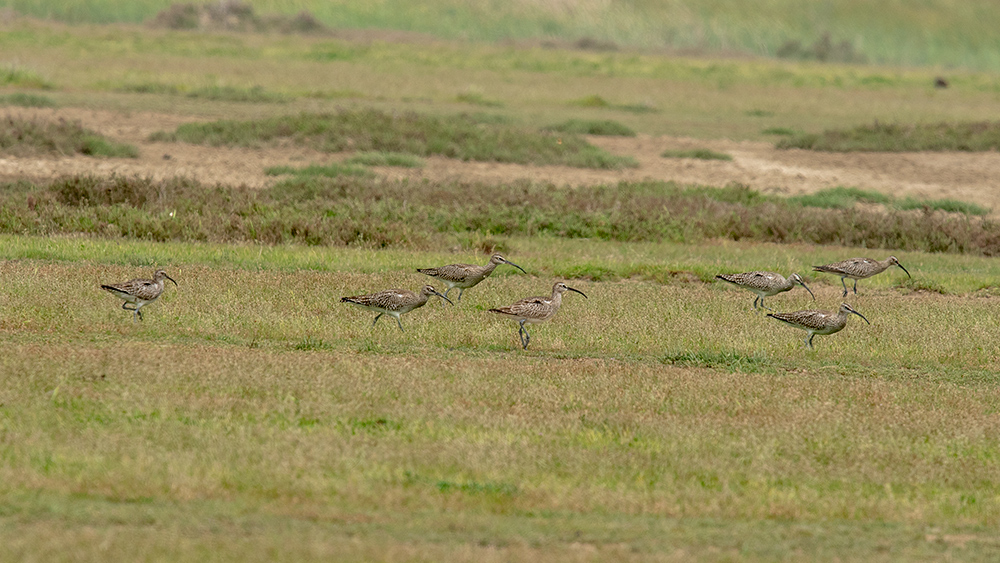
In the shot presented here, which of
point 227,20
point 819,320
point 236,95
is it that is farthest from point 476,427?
point 227,20

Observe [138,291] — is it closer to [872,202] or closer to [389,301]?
[389,301]

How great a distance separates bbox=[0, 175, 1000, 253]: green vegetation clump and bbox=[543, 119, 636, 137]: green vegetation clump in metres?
13.3

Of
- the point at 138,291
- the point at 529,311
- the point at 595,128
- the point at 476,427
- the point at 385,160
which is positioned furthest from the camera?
the point at 595,128

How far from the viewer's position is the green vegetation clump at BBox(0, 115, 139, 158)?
2959cm

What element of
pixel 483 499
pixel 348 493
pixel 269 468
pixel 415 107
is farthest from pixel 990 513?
pixel 415 107

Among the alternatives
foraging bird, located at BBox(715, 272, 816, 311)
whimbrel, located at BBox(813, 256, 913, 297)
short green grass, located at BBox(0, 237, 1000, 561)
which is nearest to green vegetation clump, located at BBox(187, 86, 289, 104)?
short green grass, located at BBox(0, 237, 1000, 561)

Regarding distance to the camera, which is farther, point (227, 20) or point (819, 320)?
point (227, 20)

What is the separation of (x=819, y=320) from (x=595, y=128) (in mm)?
26974

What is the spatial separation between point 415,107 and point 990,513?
39.5m

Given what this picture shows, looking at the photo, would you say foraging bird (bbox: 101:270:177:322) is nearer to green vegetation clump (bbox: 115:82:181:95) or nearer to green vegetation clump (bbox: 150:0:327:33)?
green vegetation clump (bbox: 115:82:181:95)

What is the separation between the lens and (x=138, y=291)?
14.0 m

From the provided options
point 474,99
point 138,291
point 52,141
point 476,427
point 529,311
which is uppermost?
point 476,427

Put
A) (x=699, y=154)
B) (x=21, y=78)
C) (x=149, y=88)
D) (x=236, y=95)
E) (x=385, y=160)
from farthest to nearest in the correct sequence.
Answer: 1. (x=149, y=88)
2. (x=21, y=78)
3. (x=236, y=95)
4. (x=699, y=154)
5. (x=385, y=160)

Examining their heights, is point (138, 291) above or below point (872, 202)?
above
